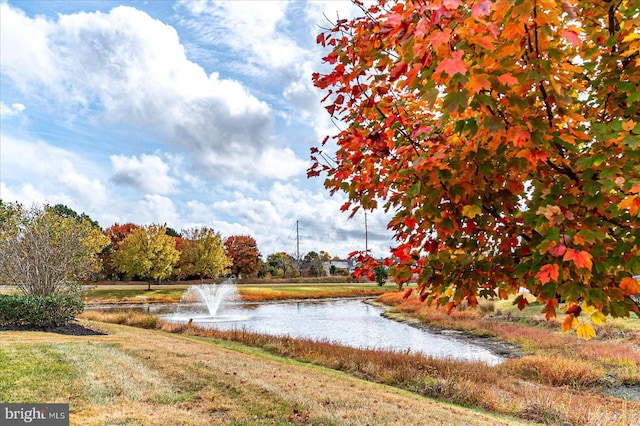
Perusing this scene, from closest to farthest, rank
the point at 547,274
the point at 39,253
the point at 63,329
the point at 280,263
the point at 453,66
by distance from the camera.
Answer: the point at 453,66 < the point at 547,274 < the point at 63,329 < the point at 39,253 < the point at 280,263

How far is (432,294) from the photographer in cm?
414

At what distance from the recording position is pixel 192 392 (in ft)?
28.1

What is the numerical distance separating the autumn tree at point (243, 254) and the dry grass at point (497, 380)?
59.1m

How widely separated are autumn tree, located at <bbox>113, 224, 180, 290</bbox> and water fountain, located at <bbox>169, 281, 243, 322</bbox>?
Result: 4.75m

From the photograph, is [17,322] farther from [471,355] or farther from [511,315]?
[511,315]

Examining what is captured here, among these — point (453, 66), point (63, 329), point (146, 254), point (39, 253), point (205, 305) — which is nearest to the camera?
point (453, 66)

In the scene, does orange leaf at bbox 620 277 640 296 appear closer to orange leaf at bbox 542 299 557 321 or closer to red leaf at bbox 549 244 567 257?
orange leaf at bbox 542 299 557 321

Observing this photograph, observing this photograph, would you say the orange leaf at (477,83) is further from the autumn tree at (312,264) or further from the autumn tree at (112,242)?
the autumn tree at (312,264)

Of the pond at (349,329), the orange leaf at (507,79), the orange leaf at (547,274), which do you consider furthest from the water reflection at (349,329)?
the orange leaf at (507,79)

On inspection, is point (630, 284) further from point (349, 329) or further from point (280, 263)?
point (280, 263)

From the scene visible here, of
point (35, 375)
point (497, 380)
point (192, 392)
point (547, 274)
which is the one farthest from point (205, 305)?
point (547, 274)

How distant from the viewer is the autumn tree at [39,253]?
18.7 m

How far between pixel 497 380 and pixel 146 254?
4718cm

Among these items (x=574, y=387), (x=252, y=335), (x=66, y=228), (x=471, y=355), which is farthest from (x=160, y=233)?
(x=574, y=387)
